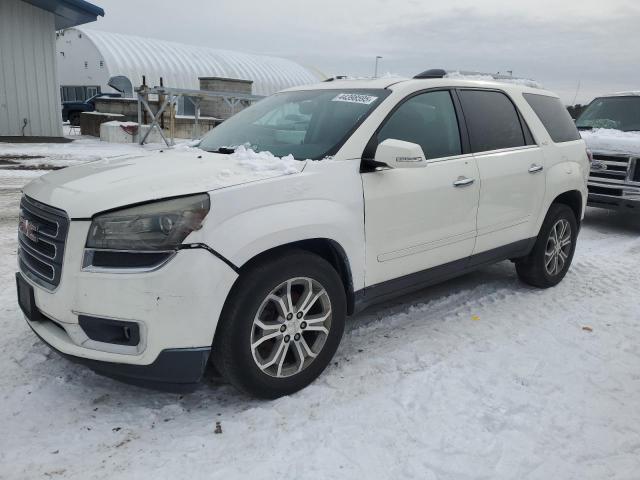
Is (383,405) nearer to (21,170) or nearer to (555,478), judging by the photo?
(555,478)

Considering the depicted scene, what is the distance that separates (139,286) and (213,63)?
3731cm

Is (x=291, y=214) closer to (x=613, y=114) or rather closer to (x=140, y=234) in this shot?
(x=140, y=234)

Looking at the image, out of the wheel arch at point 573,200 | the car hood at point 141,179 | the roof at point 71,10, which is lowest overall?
the wheel arch at point 573,200

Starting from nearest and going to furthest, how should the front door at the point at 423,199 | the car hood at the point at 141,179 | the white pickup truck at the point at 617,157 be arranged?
the car hood at the point at 141,179
the front door at the point at 423,199
the white pickup truck at the point at 617,157

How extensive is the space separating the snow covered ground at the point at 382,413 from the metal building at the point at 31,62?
1383 cm

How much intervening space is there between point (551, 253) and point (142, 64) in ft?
112

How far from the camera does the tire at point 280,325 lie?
2.71 meters

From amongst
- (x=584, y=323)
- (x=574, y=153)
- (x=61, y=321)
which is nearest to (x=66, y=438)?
(x=61, y=321)

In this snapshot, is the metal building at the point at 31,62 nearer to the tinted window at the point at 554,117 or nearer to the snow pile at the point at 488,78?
the snow pile at the point at 488,78

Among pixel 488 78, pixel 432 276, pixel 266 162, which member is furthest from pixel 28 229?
pixel 488 78

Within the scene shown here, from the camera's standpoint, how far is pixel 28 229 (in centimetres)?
292

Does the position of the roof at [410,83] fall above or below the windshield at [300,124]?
above

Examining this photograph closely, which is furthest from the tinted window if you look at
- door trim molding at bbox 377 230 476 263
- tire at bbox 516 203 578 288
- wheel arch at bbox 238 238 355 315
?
wheel arch at bbox 238 238 355 315

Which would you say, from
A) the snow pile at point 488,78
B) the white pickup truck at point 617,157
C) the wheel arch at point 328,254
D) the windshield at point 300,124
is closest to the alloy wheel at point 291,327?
the wheel arch at point 328,254
